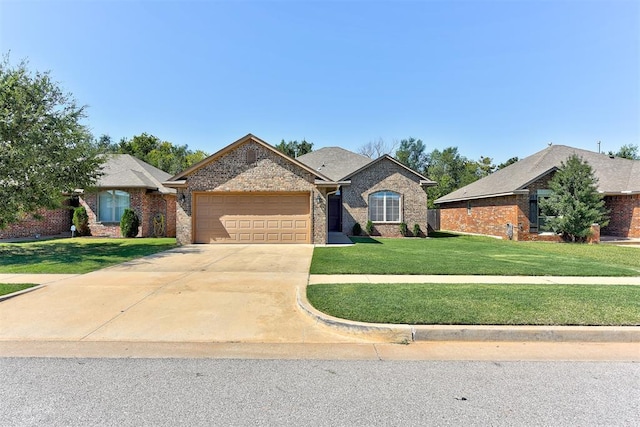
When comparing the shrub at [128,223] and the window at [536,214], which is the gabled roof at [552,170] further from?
the shrub at [128,223]

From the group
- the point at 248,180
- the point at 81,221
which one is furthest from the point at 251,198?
the point at 81,221

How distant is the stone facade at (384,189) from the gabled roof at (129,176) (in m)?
10.8

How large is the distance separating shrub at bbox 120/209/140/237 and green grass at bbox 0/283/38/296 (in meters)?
12.1

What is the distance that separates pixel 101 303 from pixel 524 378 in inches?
271

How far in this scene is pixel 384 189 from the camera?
21.0m

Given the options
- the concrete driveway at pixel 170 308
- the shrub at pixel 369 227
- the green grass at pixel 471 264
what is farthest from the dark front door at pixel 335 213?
the concrete driveway at pixel 170 308

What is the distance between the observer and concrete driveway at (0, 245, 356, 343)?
4.88 m

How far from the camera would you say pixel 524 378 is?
358 cm

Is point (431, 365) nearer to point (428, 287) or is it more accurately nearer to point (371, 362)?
point (371, 362)

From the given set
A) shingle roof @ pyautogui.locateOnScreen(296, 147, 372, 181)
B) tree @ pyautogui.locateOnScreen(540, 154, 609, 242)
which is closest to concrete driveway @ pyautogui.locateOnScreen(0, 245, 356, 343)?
shingle roof @ pyautogui.locateOnScreen(296, 147, 372, 181)

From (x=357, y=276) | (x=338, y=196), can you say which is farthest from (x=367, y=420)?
A: (x=338, y=196)

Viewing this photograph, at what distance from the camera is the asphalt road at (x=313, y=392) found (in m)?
2.85

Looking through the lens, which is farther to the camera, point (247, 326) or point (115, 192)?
point (115, 192)

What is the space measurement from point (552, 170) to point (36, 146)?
25265 mm
